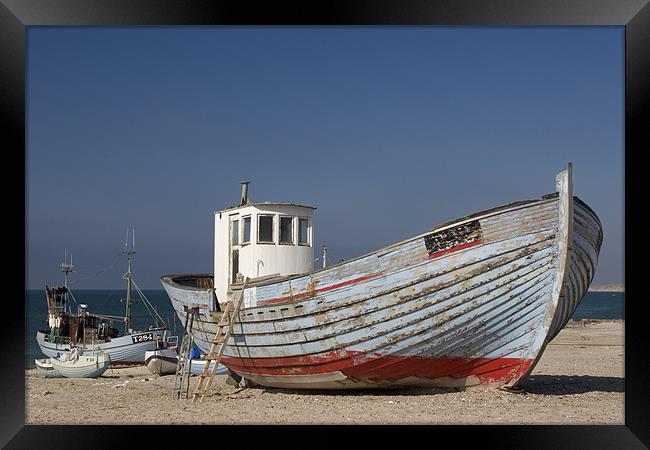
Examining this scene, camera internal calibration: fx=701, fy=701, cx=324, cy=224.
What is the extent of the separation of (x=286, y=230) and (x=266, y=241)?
41 centimetres

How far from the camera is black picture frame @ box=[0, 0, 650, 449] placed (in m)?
7.57

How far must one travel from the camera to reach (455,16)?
7.74 metres

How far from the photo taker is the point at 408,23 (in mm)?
7773

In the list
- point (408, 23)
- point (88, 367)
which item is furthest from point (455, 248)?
point (88, 367)

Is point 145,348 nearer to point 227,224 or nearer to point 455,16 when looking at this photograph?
point 227,224

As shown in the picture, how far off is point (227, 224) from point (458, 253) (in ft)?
15.2

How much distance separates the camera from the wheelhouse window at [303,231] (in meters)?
11.9

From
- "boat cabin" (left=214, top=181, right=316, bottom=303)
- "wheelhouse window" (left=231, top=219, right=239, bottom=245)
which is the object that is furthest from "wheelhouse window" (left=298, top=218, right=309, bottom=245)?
"wheelhouse window" (left=231, top=219, right=239, bottom=245)

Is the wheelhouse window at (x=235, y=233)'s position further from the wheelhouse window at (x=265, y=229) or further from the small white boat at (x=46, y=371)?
the small white boat at (x=46, y=371)

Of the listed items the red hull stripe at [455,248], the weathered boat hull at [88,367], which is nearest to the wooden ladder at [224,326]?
the red hull stripe at [455,248]

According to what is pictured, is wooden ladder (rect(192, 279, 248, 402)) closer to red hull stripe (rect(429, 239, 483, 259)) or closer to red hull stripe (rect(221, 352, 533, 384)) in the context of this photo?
red hull stripe (rect(221, 352, 533, 384))

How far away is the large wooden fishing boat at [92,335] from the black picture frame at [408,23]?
16766 mm
